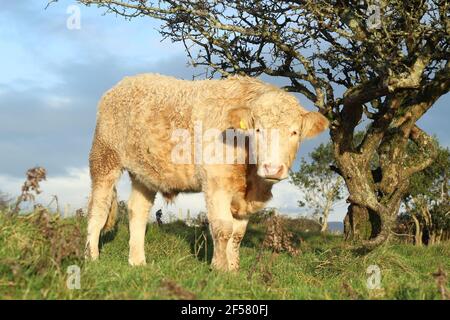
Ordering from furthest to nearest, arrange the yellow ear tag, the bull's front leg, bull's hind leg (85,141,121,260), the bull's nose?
bull's hind leg (85,141,121,260)
the bull's front leg
the yellow ear tag
the bull's nose

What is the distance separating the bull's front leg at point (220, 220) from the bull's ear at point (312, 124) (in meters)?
1.42

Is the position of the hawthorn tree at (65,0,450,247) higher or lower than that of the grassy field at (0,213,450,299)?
higher

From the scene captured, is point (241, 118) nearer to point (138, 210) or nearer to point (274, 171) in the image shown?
point (274, 171)

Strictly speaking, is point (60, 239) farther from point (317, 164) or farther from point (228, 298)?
point (317, 164)

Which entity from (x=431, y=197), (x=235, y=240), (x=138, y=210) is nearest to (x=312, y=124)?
(x=235, y=240)

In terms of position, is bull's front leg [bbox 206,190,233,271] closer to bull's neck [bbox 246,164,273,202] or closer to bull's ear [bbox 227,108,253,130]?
bull's neck [bbox 246,164,273,202]

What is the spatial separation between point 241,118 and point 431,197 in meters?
23.7

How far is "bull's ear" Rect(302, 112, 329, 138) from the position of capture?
859cm

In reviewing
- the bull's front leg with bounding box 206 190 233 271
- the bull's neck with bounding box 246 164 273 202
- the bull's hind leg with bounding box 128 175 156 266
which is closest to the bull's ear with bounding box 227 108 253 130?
the bull's neck with bounding box 246 164 273 202

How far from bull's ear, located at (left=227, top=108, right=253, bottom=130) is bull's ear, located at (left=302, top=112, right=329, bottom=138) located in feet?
2.60

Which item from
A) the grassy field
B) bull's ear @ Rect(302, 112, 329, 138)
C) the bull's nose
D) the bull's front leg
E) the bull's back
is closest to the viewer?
the grassy field

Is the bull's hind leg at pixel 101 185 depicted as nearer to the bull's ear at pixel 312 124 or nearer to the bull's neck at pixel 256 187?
the bull's neck at pixel 256 187
